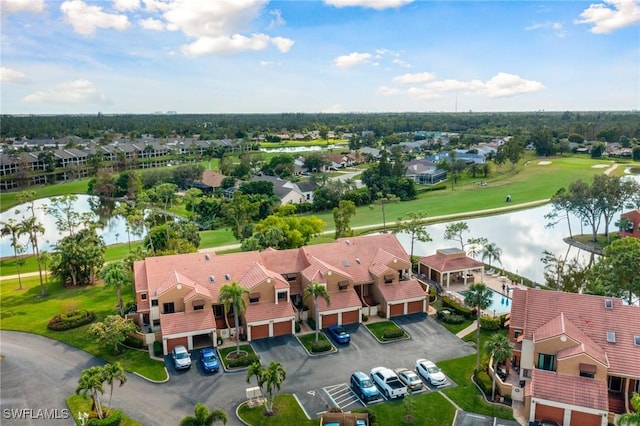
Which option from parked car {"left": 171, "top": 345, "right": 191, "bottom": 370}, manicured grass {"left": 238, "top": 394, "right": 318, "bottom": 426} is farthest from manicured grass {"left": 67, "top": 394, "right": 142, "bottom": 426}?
manicured grass {"left": 238, "top": 394, "right": 318, "bottom": 426}

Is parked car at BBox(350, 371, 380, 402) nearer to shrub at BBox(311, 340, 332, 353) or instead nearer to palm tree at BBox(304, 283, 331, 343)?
shrub at BBox(311, 340, 332, 353)

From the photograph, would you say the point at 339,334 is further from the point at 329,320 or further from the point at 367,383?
the point at 367,383

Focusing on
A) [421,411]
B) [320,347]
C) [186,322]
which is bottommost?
[421,411]

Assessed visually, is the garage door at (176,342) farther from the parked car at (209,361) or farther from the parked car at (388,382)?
the parked car at (388,382)

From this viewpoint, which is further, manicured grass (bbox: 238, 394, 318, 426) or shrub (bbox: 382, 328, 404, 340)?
shrub (bbox: 382, 328, 404, 340)

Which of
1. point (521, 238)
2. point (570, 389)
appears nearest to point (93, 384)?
point (570, 389)

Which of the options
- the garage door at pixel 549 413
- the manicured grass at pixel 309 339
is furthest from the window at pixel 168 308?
the garage door at pixel 549 413
